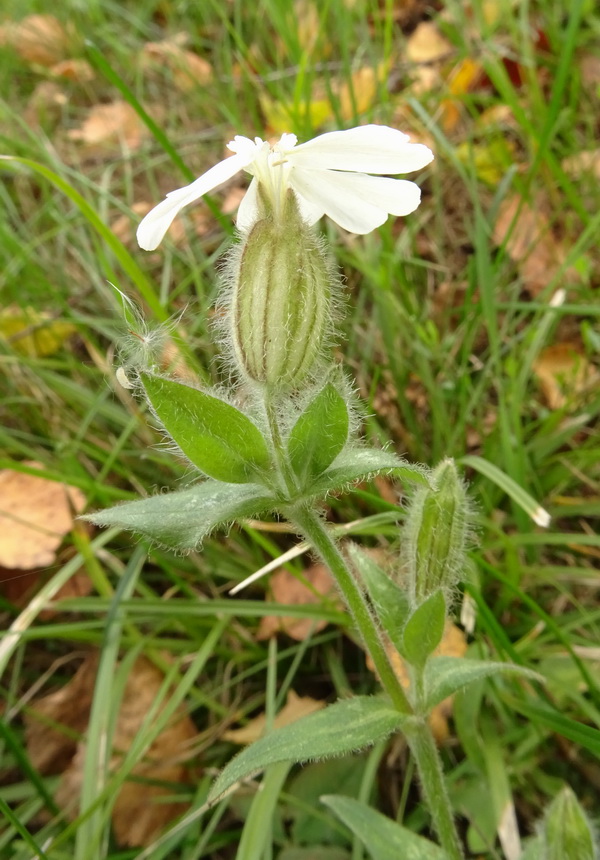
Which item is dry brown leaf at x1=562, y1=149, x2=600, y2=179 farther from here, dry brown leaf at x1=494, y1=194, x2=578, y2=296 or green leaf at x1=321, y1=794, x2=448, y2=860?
green leaf at x1=321, y1=794, x2=448, y2=860

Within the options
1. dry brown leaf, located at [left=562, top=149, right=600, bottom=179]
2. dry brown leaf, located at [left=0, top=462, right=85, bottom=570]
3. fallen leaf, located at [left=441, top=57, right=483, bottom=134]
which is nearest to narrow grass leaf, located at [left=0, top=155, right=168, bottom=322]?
dry brown leaf, located at [left=0, top=462, right=85, bottom=570]

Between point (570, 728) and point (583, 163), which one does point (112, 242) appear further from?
point (583, 163)

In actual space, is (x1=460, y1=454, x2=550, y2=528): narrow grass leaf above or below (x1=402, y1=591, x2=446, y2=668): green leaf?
above

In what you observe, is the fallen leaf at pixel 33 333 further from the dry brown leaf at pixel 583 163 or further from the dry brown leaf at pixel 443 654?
the dry brown leaf at pixel 583 163

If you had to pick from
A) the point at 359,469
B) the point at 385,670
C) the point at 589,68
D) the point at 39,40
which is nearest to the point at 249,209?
the point at 359,469

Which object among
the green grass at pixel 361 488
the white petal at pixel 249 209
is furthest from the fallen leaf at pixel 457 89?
the white petal at pixel 249 209

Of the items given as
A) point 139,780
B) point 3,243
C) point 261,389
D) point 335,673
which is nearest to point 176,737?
point 139,780

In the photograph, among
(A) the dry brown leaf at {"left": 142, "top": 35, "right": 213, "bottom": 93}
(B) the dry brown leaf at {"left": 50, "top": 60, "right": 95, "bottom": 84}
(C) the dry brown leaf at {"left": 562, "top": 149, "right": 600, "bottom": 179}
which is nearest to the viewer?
(C) the dry brown leaf at {"left": 562, "top": 149, "right": 600, "bottom": 179}
